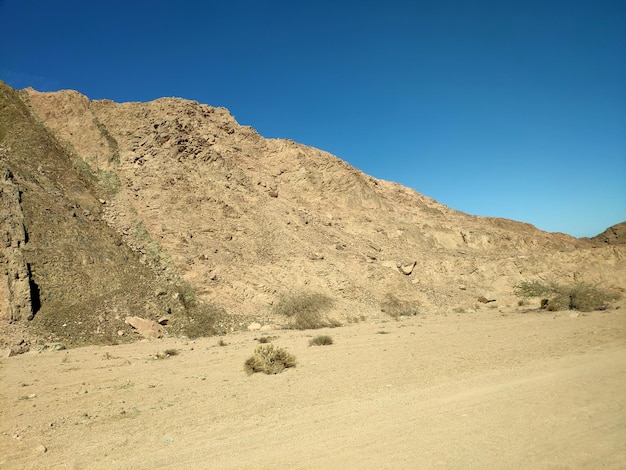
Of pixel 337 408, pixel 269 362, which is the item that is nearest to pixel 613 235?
pixel 269 362

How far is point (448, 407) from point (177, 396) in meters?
5.06

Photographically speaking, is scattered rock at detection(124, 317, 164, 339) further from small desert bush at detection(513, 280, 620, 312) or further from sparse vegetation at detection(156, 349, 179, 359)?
small desert bush at detection(513, 280, 620, 312)

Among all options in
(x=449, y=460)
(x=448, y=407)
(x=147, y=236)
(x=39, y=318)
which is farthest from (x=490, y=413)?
(x=147, y=236)

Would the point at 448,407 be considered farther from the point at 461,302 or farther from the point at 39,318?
the point at 461,302

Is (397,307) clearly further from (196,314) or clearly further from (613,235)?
(613,235)

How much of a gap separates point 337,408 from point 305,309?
43.9ft

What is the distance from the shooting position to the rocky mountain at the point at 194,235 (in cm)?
1781

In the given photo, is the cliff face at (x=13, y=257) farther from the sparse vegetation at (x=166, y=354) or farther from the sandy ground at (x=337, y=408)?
the sparse vegetation at (x=166, y=354)

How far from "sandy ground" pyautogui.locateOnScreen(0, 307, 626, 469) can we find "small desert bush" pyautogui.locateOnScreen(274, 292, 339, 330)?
6.69 meters

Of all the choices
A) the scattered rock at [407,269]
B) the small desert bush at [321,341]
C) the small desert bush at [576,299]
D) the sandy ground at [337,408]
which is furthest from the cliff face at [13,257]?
the small desert bush at [576,299]

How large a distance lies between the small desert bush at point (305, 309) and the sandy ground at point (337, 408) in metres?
6.69

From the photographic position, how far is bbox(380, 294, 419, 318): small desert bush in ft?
73.9

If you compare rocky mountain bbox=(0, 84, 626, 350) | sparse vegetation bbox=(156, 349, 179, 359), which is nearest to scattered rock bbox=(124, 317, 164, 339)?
rocky mountain bbox=(0, 84, 626, 350)

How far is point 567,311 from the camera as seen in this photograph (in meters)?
20.0
